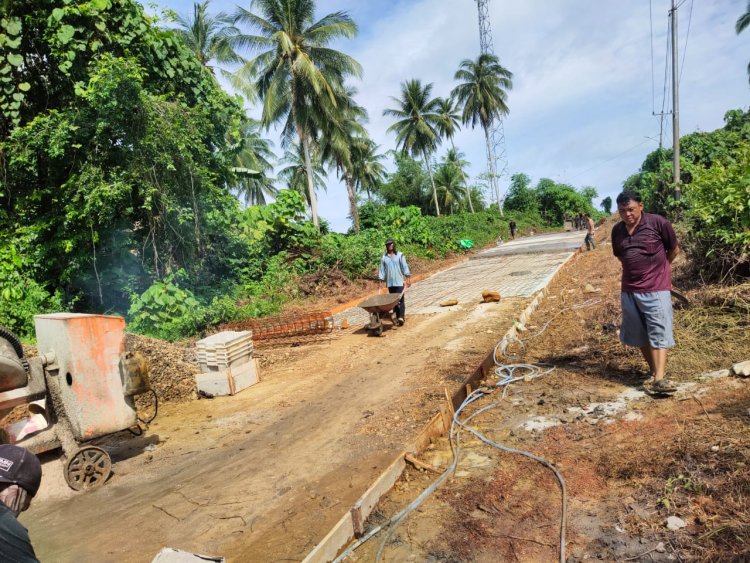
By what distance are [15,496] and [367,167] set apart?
1714 inches

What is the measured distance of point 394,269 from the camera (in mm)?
10062

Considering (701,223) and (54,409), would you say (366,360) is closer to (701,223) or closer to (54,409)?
(54,409)

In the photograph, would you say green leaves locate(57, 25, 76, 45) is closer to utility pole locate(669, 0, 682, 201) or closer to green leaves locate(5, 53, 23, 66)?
green leaves locate(5, 53, 23, 66)

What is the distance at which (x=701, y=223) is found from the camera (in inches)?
277

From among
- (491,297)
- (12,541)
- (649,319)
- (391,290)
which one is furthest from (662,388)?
(491,297)

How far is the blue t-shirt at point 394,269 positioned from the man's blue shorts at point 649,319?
557 centimetres

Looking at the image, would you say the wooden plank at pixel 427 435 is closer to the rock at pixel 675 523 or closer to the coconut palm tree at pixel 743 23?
the rock at pixel 675 523

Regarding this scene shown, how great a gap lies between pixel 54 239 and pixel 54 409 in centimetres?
824

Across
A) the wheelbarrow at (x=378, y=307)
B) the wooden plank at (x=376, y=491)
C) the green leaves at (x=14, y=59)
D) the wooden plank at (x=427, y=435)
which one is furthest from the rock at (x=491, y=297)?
the green leaves at (x=14, y=59)

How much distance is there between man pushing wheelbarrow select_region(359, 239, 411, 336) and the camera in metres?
9.76

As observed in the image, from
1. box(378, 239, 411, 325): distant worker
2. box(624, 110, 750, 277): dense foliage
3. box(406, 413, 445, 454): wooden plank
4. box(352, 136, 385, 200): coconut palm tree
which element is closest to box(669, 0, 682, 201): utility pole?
box(624, 110, 750, 277): dense foliage

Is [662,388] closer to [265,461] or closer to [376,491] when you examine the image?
[376,491]

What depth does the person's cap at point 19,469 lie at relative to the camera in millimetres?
1833

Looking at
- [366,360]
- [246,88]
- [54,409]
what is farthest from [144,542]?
[246,88]
